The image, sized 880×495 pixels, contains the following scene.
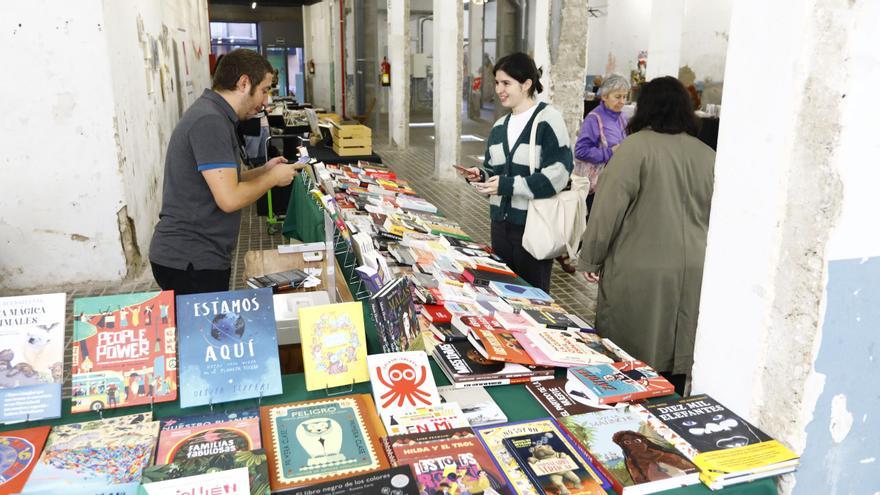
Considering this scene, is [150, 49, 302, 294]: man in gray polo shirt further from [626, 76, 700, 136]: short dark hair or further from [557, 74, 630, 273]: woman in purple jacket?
[557, 74, 630, 273]: woman in purple jacket

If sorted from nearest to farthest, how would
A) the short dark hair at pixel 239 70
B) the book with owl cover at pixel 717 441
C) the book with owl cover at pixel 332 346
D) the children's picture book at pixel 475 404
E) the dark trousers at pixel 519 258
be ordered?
the book with owl cover at pixel 717 441
the children's picture book at pixel 475 404
the book with owl cover at pixel 332 346
the short dark hair at pixel 239 70
the dark trousers at pixel 519 258

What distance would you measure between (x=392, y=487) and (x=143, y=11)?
611 centimetres

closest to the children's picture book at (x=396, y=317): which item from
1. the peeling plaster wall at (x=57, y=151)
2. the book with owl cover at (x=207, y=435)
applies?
the book with owl cover at (x=207, y=435)

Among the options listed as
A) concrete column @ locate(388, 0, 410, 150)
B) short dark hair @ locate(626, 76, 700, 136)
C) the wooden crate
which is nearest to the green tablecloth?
short dark hair @ locate(626, 76, 700, 136)

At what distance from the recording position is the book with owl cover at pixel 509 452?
60.0 inches

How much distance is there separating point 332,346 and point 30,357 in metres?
0.79

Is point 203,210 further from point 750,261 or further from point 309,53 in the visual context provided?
point 309,53

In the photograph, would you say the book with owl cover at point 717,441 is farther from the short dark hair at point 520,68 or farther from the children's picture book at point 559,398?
the short dark hair at point 520,68

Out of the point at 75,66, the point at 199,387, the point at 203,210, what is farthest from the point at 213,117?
the point at 75,66

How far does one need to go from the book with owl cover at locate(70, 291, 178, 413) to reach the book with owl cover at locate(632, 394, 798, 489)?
1344 millimetres

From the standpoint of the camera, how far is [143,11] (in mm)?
6188

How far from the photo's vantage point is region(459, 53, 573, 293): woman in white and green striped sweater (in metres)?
3.33

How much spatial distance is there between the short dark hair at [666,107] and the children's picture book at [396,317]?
138cm

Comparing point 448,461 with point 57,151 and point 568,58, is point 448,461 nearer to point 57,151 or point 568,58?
point 57,151
